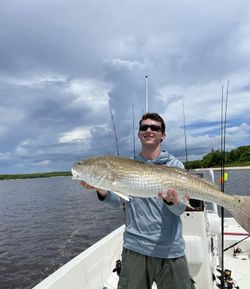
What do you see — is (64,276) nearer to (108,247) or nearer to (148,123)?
(108,247)

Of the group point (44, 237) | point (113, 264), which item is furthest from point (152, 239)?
point (44, 237)

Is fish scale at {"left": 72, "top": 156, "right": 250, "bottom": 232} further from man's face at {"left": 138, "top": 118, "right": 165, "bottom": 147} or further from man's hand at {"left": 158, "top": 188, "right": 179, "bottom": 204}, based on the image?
man's face at {"left": 138, "top": 118, "right": 165, "bottom": 147}

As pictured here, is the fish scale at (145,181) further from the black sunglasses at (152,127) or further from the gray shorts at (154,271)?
the gray shorts at (154,271)

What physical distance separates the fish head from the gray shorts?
0.90m

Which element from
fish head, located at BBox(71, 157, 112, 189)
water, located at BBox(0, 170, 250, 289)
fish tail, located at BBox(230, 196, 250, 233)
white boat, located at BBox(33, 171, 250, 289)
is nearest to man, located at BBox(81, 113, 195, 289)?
fish head, located at BBox(71, 157, 112, 189)

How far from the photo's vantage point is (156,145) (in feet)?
12.9

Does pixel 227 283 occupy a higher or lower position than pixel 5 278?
higher

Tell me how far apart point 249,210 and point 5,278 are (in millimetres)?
11568

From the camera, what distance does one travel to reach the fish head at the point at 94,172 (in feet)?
11.3

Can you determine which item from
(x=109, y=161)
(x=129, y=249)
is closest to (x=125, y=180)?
(x=109, y=161)

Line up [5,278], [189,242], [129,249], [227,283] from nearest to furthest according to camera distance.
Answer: [129,249] < [189,242] < [227,283] < [5,278]

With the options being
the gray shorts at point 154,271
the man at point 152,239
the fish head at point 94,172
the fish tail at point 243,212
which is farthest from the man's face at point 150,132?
the gray shorts at point 154,271

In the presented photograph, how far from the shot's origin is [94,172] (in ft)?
11.4

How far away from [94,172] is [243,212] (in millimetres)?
1541
